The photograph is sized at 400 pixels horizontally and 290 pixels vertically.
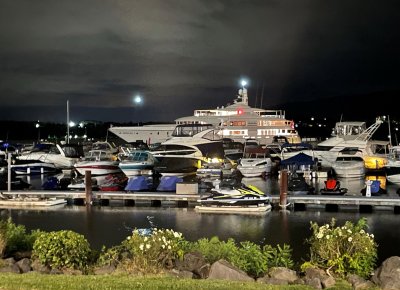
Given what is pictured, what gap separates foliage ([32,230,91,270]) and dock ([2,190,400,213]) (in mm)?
18618

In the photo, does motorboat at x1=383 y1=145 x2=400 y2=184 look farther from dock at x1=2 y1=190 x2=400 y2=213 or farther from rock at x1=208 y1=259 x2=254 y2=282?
rock at x1=208 y1=259 x2=254 y2=282

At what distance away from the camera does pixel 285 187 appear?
2927 centimetres

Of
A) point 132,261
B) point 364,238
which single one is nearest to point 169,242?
point 132,261

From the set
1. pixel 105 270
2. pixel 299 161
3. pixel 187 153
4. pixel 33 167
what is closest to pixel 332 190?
pixel 299 161

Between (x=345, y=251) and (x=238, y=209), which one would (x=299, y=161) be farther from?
(x=345, y=251)

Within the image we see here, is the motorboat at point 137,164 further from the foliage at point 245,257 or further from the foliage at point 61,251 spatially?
the foliage at point 61,251

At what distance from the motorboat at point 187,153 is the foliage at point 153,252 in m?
34.6

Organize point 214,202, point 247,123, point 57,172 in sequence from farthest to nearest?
point 247,123, point 57,172, point 214,202

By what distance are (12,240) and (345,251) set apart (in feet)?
28.7

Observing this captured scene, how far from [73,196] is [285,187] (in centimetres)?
1397

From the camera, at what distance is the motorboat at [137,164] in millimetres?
47281

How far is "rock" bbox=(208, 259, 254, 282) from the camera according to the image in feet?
35.3

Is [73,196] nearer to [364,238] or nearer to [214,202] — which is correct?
[214,202]

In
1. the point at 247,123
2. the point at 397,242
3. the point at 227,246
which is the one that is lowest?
the point at 397,242
